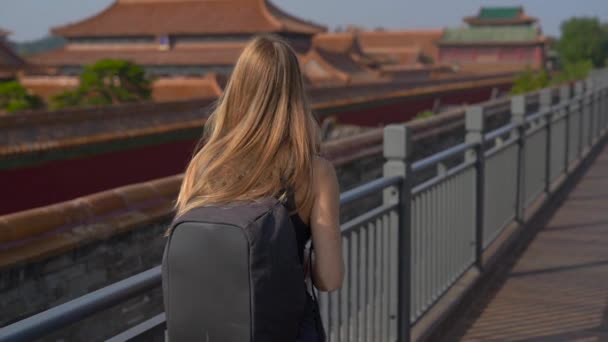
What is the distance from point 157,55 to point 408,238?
41186 mm

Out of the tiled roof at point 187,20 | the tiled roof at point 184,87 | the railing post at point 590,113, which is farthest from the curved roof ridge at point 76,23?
the railing post at point 590,113

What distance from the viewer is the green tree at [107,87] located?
22.5m

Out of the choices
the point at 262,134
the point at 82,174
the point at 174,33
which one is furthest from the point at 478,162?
the point at 174,33

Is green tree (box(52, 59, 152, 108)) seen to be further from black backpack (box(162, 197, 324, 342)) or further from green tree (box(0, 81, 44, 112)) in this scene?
black backpack (box(162, 197, 324, 342))

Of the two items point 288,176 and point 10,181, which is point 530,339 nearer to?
point 288,176

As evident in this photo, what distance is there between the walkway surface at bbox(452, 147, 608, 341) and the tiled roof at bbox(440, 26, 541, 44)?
2460 inches

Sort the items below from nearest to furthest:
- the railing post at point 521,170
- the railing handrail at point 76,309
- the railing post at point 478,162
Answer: the railing handrail at point 76,309, the railing post at point 478,162, the railing post at point 521,170

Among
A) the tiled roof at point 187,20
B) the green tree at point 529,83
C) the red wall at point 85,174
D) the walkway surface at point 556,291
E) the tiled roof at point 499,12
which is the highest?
the tiled roof at point 499,12

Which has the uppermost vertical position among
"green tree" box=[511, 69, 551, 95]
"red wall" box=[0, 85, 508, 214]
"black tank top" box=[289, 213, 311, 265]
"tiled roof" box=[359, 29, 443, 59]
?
"tiled roof" box=[359, 29, 443, 59]

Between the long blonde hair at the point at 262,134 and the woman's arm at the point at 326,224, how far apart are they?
3cm

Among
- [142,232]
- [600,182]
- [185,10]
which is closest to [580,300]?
[142,232]

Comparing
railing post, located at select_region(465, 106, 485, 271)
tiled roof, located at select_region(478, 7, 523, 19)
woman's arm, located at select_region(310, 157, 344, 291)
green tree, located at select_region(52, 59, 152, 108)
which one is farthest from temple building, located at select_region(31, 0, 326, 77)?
woman's arm, located at select_region(310, 157, 344, 291)

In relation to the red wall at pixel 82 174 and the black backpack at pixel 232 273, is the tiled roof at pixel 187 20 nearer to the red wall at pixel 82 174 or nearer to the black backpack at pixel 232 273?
the red wall at pixel 82 174

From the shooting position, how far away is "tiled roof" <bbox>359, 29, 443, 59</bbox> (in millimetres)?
72875
